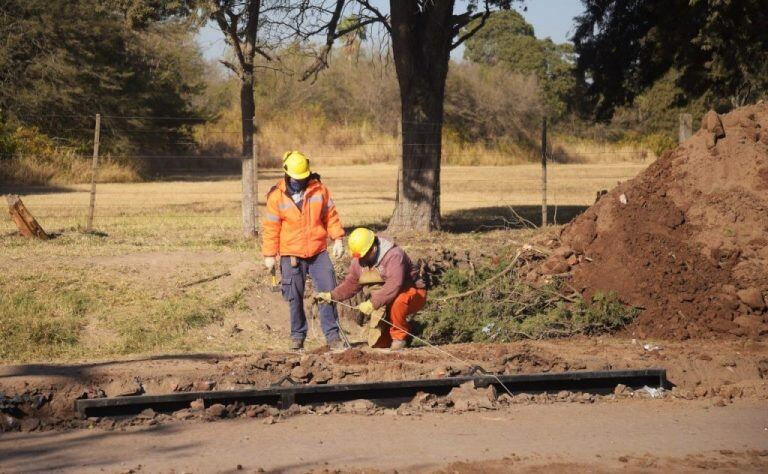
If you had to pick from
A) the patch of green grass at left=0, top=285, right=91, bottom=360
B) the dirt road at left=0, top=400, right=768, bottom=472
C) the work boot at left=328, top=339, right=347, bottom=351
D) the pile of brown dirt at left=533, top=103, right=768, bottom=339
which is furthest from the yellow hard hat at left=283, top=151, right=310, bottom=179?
the pile of brown dirt at left=533, top=103, right=768, bottom=339

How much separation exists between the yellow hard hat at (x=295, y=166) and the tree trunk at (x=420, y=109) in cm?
671

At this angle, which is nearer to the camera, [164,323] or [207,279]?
[164,323]

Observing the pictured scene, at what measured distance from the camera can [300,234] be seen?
993 centimetres

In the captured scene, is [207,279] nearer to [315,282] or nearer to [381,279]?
[315,282]

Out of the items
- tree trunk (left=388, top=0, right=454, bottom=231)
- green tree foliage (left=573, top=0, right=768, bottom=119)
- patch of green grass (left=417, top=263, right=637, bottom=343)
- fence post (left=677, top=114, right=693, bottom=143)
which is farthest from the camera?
fence post (left=677, top=114, right=693, bottom=143)

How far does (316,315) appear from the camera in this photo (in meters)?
12.2

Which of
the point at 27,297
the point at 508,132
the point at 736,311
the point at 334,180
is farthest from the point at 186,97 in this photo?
the point at 736,311

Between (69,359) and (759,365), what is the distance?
22.7ft

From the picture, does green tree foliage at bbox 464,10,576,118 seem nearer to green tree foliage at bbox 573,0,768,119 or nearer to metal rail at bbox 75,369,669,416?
green tree foliage at bbox 573,0,768,119

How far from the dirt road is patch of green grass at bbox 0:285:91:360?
3.59 metres

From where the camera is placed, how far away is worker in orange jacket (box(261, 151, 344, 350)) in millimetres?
9906

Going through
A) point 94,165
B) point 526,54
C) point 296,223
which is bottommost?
point 296,223

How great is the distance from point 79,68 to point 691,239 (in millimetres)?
23197

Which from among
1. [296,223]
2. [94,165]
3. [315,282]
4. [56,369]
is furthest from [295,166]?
[94,165]
